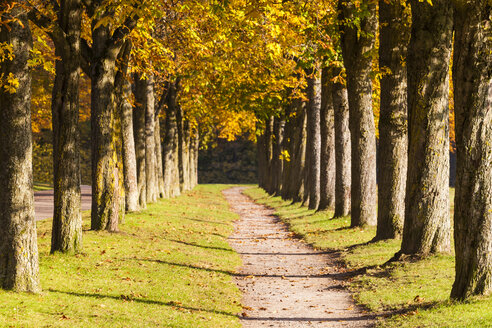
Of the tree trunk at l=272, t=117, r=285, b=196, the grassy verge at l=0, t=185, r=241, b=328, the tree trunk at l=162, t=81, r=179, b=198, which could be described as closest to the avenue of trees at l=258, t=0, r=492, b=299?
the grassy verge at l=0, t=185, r=241, b=328

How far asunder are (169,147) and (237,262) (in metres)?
22.2

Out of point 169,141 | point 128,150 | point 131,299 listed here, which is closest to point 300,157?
point 169,141

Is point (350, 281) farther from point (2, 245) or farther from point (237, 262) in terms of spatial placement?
point (2, 245)

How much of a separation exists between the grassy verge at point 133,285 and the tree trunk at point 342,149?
17.5ft

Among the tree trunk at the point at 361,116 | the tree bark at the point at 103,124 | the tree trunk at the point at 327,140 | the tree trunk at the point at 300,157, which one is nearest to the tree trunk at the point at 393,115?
the tree trunk at the point at 361,116

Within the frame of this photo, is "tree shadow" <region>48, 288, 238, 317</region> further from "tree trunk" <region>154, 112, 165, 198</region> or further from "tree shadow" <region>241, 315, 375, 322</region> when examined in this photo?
"tree trunk" <region>154, 112, 165, 198</region>

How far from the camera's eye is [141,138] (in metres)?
26.7

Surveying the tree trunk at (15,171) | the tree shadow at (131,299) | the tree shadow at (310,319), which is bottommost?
the tree shadow at (310,319)

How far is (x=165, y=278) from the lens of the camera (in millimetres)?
12242

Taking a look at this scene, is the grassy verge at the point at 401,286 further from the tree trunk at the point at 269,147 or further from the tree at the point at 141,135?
the tree trunk at the point at 269,147

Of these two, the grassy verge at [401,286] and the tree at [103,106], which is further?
the tree at [103,106]

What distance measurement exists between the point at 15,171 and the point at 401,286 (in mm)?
6843

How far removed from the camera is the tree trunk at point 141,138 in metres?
25.6

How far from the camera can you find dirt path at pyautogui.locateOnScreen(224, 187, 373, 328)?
961cm
